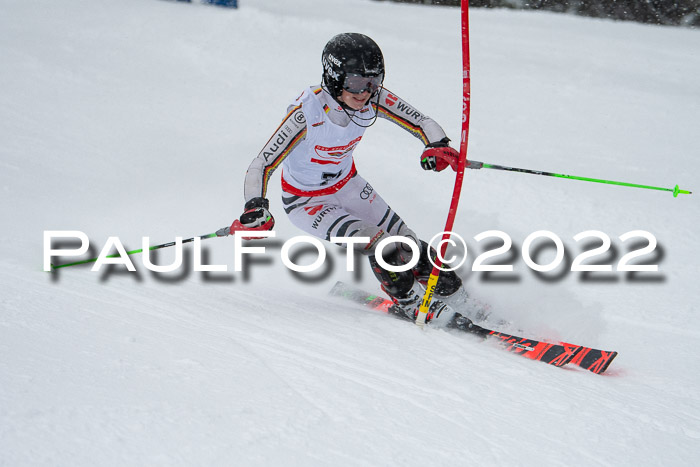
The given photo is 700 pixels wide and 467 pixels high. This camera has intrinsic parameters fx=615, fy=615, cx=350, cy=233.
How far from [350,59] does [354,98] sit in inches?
8.4

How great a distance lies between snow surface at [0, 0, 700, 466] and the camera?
1.87 m

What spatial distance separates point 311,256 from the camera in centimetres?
560

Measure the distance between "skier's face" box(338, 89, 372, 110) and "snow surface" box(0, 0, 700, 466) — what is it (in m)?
1.17

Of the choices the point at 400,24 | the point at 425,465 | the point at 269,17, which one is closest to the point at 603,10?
the point at 400,24

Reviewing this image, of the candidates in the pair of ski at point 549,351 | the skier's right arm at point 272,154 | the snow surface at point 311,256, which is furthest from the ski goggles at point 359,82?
the pair of ski at point 549,351

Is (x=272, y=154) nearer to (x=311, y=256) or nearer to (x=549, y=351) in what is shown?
(x=549, y=351)

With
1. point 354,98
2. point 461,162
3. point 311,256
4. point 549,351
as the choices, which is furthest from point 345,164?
point 311,256

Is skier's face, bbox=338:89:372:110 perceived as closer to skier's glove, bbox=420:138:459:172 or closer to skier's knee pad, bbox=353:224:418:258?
skier's glove, bbox=420:138:459:172

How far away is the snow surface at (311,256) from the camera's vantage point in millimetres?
1865

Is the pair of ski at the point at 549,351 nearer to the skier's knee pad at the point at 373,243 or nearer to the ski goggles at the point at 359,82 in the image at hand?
the skier's knee pad at the point at 373,243

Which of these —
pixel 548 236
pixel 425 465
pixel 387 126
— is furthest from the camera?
pixel 387 126

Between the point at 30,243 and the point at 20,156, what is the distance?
7.43ft

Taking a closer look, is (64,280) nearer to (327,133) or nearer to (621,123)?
(327,133)

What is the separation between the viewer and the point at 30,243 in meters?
4.23
